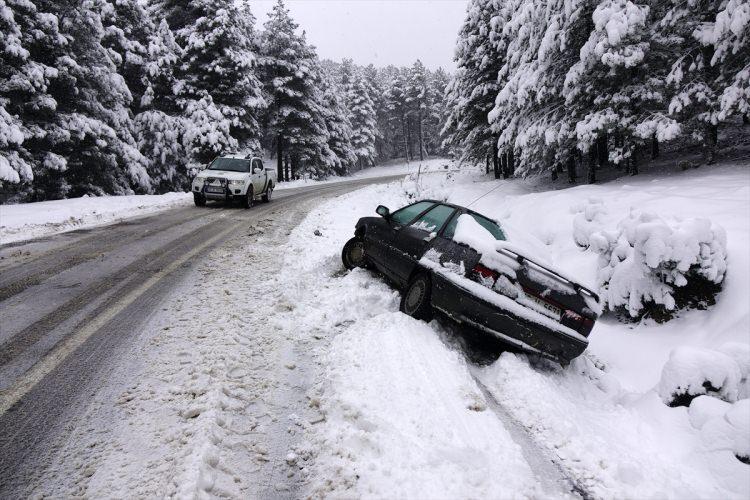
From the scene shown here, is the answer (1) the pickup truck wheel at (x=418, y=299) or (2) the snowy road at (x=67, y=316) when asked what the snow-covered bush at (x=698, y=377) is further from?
(2) the snowy road at (x=67, y=316)

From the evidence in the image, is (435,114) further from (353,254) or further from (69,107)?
(353,254)

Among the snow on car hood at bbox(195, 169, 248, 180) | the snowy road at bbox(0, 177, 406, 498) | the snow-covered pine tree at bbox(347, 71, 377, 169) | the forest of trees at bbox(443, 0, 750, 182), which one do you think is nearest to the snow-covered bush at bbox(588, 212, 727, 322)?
the forest of trees at bbox(443, 0, 750, 182)

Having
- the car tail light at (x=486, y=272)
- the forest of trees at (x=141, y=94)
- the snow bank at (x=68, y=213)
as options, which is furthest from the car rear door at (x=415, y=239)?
the forest of trees at (x=141, y=94)

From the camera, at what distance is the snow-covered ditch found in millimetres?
2762

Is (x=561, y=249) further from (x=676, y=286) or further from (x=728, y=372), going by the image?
(x=728, y=372)

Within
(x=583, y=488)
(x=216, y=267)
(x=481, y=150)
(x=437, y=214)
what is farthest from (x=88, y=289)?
(x=481, y=150)

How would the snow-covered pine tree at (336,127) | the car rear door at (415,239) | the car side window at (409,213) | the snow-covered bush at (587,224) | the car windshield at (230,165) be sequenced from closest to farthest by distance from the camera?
1. the car rear door at (415,239)
2. the car side window at (409,213)
3. the snow-covered bush at (587,224)
4. the car windshield at (230,165)
5. the snow-covered pine tree at (336,127)

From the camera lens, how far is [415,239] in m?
5.50

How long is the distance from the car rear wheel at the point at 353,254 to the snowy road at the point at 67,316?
254 cm

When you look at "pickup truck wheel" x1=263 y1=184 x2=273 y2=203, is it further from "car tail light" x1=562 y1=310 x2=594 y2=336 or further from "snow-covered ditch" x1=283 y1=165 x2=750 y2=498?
"car tail light" x1=562 y1=310 x2=594 y2=336

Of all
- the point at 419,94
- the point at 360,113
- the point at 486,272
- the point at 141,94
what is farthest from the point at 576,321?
the point at 419,94

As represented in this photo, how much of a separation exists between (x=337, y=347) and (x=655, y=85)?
9.84 m

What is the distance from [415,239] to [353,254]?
6.39 ft

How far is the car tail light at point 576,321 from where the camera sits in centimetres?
427
